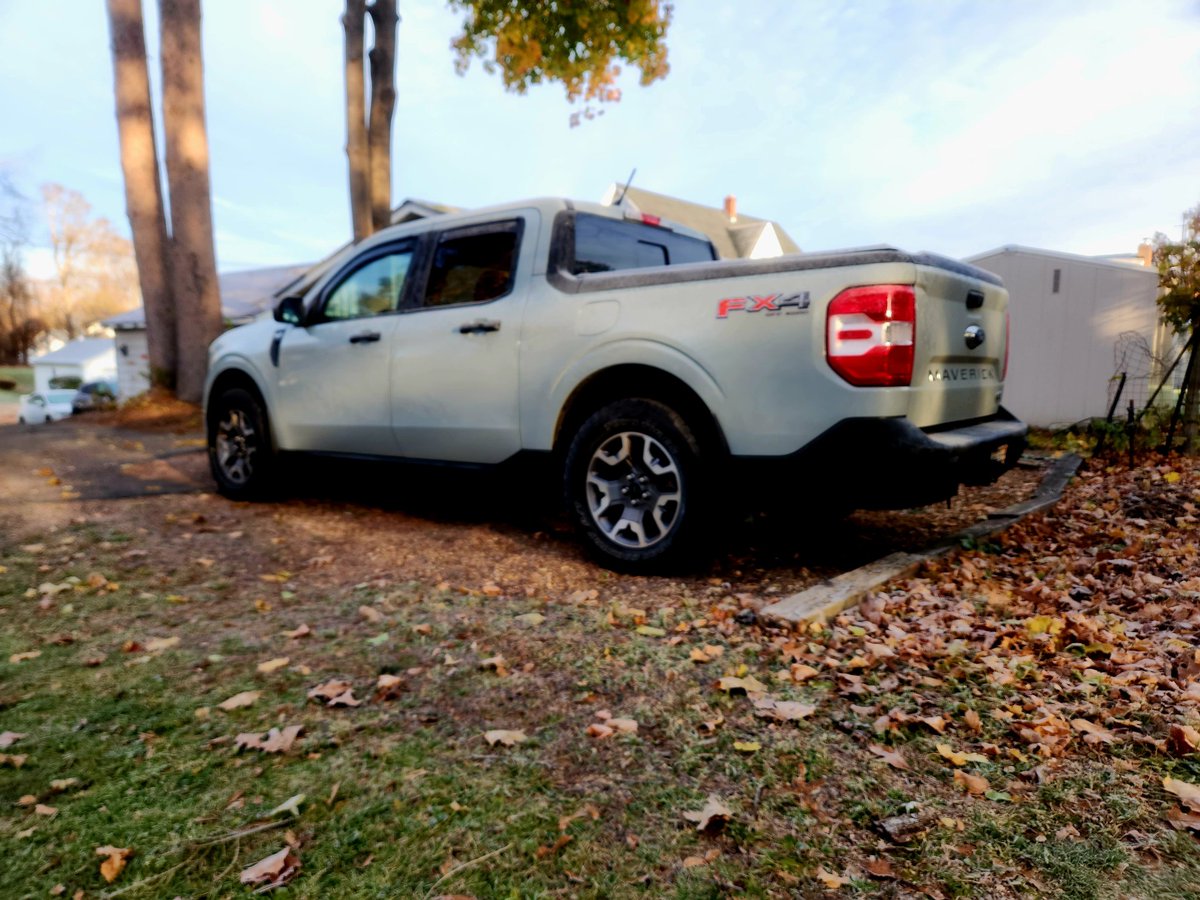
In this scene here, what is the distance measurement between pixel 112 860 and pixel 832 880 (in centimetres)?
175

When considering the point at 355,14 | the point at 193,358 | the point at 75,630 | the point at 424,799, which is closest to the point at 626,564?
the point at 424,799

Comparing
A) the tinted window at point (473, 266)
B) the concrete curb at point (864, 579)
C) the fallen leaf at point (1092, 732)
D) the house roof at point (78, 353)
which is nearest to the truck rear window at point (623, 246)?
the tinted window at point (473, 266)

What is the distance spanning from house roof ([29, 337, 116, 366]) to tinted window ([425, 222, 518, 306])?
6588cm

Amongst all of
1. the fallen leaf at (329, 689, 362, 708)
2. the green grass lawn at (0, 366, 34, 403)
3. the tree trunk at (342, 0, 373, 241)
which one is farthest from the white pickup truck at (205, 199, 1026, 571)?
the green grass lawn at (0, 366, 34, 403)

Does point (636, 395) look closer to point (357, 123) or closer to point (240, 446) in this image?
point (240, 446)

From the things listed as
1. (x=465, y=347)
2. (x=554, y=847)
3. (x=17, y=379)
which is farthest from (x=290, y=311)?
(x=17, y=379)

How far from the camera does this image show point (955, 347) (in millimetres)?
3791

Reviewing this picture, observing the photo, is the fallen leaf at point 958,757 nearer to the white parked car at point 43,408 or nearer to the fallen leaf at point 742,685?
the fallen leaf at point 742,685

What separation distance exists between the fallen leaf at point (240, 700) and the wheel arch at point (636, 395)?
2.15 metres

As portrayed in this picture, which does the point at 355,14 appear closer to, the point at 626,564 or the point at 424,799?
the point at 626,564

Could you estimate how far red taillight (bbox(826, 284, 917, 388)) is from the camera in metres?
3.35

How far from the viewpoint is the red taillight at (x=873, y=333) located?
11.0ft

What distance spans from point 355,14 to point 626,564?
12.7m

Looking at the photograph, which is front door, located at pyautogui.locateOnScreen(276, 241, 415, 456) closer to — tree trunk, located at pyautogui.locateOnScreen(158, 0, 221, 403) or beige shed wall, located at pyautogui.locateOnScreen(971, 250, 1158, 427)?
tree trunk, located at pyautogui.locateOnScreen(158, 0, 221, 403)
